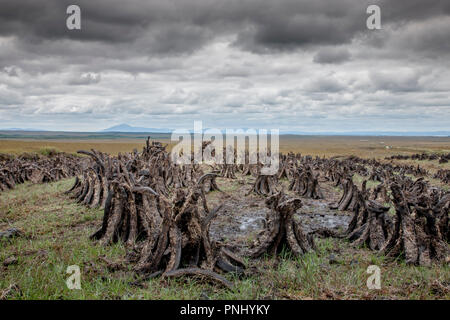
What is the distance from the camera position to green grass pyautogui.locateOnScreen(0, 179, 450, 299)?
4.50 meters

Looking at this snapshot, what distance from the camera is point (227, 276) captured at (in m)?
5.17

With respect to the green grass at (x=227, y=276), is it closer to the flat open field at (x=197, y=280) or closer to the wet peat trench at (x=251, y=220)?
the flat open field at (x=197, y=280)

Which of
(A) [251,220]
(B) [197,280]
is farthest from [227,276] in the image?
(A) [251,220]

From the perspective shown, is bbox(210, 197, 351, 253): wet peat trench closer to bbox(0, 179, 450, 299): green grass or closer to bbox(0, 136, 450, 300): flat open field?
bbox(0, 136, 450, 300): flat open field

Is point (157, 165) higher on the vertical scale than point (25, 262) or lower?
higher

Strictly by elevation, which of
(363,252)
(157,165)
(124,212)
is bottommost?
(363,252)

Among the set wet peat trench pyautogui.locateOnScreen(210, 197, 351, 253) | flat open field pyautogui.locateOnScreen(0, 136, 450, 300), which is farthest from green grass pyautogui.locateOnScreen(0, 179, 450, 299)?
wet peat trench pyautogui.locateOnScreen(210, 197, 351, 253)

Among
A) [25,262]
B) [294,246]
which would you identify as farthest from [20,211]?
[294,246]

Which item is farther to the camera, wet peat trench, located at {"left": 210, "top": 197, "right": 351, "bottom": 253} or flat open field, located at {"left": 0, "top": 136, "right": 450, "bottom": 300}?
wet peat trench, located at {"left": 210, "top": 197, "right": 351, "bottom": 253}

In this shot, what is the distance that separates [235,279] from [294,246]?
5.41 feet

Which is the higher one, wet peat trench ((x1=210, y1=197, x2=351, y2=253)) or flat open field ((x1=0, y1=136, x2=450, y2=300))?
flat open field ((x1=0, y1=136, x2=450, y2=300))
